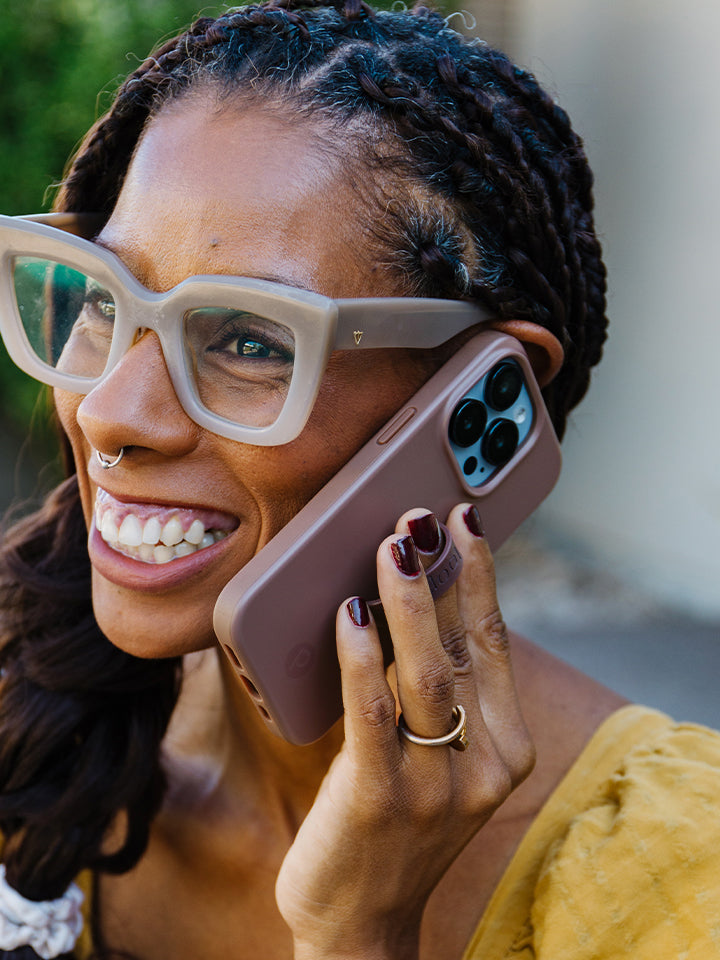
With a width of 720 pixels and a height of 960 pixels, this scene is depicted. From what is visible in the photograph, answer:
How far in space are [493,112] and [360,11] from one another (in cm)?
33

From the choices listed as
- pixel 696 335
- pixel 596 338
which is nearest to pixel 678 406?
pixel 696 335

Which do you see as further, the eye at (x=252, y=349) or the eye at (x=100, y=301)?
the eye at (x=100, y=301)

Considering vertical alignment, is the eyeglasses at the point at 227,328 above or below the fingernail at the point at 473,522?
above

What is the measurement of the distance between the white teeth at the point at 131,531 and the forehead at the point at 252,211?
388mm

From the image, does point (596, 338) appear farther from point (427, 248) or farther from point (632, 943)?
point (632, 943)

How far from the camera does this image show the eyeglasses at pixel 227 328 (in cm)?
137

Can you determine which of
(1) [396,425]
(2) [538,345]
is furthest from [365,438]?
(2) [538,345]

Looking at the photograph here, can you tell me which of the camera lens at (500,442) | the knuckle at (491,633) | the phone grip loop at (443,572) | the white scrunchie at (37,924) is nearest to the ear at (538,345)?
the camera lens at (500,442)

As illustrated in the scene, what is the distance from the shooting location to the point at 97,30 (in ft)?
13.6

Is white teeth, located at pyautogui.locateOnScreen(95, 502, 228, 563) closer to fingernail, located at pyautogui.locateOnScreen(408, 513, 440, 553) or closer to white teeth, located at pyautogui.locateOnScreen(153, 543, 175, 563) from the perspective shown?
white teeth, located at pyautogui.locateOnScreen(153, 543, 175, 563)

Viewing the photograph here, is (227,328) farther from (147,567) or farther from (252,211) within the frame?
(147,567)

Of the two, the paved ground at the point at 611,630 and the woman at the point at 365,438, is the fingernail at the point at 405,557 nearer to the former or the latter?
the woman at the point at 365,438

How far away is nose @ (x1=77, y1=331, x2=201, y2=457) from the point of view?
1.43 meters

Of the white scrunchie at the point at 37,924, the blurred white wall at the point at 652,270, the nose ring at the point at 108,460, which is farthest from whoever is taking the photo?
the blurred white wall at the point at 652,270
